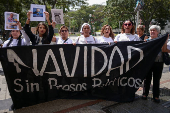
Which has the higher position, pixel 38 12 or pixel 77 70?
pixel 38 12

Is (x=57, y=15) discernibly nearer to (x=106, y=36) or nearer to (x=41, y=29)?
(x=41, y=29)

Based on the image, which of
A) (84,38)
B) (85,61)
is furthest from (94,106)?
(84,38)

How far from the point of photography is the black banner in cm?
292

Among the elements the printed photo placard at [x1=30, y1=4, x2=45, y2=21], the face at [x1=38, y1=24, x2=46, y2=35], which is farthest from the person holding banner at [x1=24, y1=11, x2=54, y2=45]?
the printed photo placard at [x1=30, y1=4, x2=45, y2=21]

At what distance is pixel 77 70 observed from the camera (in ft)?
10.1

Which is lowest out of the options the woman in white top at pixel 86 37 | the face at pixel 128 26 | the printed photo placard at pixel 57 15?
the woman in white top at pixel 86 37

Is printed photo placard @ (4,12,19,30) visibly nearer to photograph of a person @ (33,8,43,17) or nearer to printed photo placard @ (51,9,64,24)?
photograph of a person @ (33,8,43,17)

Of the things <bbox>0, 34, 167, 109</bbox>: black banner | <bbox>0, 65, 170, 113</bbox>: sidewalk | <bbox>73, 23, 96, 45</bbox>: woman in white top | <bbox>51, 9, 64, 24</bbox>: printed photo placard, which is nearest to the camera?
<bbox>0, 34, 167, 109</bbox>: black banner

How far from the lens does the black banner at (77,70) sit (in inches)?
115

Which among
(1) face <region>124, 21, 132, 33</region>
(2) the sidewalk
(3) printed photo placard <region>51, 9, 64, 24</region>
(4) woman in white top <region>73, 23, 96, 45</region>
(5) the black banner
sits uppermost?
(3) printed photo placard <region>51, 9, 64, 24</region>

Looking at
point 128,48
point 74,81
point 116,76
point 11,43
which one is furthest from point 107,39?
point 11,43

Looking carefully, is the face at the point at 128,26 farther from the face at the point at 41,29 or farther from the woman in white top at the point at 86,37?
the face at the point at 41,29

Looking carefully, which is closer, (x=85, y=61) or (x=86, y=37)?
(x=85, y=61)

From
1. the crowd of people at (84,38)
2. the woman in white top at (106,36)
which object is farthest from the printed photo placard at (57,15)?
the woman in white top at (106,36)
